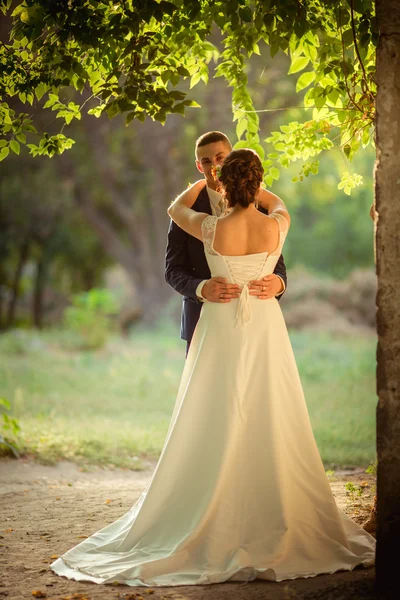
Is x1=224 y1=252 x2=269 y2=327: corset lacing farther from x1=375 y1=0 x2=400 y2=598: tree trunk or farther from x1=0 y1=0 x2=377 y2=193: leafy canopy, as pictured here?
x1=0 y1=0 x2=377 y2=193: leafy canopy

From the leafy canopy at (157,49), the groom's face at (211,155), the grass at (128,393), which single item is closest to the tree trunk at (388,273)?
the leafy canopy at (157,49)

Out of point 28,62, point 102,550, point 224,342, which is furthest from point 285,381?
point 28,62

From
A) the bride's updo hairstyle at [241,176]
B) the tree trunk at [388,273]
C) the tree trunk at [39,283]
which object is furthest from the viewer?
the tree trunk at [39,283]

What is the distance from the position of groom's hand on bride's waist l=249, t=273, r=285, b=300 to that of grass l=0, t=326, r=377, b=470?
4.06 meters

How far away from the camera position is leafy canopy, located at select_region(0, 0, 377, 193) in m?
4.58

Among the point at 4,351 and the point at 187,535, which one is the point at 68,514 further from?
the point at 4,351

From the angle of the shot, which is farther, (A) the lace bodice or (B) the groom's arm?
(B) the groom's arm

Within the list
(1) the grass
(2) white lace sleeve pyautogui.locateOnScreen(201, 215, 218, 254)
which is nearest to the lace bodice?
(2) white lace sleeve pyautogui.locateOnScreen(201, 215, 218, 254)

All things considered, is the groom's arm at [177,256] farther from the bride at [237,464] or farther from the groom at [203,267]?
the bride at [237,464]

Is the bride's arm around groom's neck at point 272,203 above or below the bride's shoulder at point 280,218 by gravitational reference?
above

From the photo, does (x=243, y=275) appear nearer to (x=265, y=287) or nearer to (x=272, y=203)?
(x=265, y=287)

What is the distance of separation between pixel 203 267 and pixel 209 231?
0.88 m

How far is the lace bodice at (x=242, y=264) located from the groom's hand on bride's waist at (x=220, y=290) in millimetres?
34

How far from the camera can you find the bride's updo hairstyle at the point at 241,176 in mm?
4414
